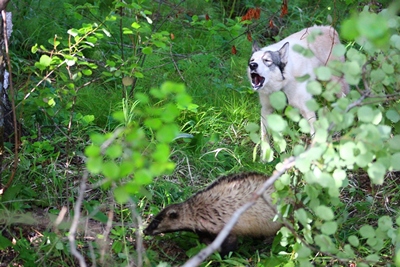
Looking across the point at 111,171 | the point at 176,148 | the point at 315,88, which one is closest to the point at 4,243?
the point at 176,148

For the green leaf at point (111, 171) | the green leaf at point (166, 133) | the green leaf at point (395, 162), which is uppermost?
the green leaf at point (166, 133)

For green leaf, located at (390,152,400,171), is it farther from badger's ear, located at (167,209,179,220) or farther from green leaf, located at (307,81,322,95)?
badger's ear, located at (167,209,179,220)

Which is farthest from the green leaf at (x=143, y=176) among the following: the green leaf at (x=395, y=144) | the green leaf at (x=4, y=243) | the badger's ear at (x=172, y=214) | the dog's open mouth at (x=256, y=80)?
the dog's open mouth at (x=256, y=80)

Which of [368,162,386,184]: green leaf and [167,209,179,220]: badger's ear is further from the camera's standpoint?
[167,209,179,220]: badger's ear

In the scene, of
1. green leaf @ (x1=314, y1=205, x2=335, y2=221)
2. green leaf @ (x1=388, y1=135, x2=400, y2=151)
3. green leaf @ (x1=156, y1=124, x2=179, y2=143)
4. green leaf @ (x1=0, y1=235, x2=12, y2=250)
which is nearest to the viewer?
green leaf @ (x1=156, y1=124, x2=179, y2=143)

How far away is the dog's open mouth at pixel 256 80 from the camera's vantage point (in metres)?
5.38

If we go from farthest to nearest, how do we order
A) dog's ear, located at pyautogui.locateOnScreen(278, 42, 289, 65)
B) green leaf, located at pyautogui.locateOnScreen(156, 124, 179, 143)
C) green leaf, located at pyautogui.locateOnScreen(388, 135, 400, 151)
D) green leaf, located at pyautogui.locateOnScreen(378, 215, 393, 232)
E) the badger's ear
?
dog's ear, located at pyautogui.locateOnScreen(278, 42, 289, 65) → the badger's ear → green leaf, located at pyautogui.locateOnScreen(378, 215, 393, 232) → green leaf, located at pyautogui.locateOnScreen(388, 135, 400, 151) → green leaf, located at pyautogui.locateOnScreen(156, 124, 179, 143)

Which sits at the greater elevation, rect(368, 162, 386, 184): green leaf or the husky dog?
rect(368, 162, 386, 184): green leaf

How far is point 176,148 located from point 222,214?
1.12 metres

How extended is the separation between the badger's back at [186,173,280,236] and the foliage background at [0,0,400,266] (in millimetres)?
145

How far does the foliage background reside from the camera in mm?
2547

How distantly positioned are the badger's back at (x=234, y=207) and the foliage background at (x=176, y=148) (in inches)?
5.7

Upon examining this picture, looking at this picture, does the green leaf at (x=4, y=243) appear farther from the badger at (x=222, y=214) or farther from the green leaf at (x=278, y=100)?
the green leaf at (x=278, y=100)

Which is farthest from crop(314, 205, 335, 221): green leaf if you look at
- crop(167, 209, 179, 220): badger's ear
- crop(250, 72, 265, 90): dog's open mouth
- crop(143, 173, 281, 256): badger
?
crop(250, 72, 265, 90): dog's open mouth
